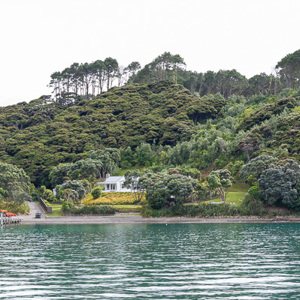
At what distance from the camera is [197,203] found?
73438 mm

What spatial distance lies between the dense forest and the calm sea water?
27.3 m

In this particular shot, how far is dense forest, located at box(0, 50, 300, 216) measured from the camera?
76.5 m

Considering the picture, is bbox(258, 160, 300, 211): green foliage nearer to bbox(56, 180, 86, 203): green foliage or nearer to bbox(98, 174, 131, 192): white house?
bbox(56, 180, 86, 203): green foliage

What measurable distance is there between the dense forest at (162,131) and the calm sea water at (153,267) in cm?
2729

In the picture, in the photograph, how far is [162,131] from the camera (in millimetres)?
121125

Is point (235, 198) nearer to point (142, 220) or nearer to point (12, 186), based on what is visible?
point (142, 220)

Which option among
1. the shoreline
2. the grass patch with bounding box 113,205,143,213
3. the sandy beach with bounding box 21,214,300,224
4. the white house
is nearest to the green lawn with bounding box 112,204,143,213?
the grass patch with bounding box 113,205,143,213

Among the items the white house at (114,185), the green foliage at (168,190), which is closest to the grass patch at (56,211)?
the white house at (114,185)

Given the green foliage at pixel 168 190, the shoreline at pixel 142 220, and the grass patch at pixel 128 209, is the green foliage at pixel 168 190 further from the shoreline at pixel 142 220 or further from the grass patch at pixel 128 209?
the shoreline at pixel 142 220

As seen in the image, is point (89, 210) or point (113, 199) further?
point (113, 199)

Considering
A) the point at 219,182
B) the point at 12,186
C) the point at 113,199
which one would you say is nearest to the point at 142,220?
the point at 113,199

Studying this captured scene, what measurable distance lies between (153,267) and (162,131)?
92.4 meters

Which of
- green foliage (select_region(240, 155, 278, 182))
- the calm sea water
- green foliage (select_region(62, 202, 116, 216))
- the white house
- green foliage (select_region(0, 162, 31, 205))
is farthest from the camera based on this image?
the white house

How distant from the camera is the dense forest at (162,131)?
7650 cm
